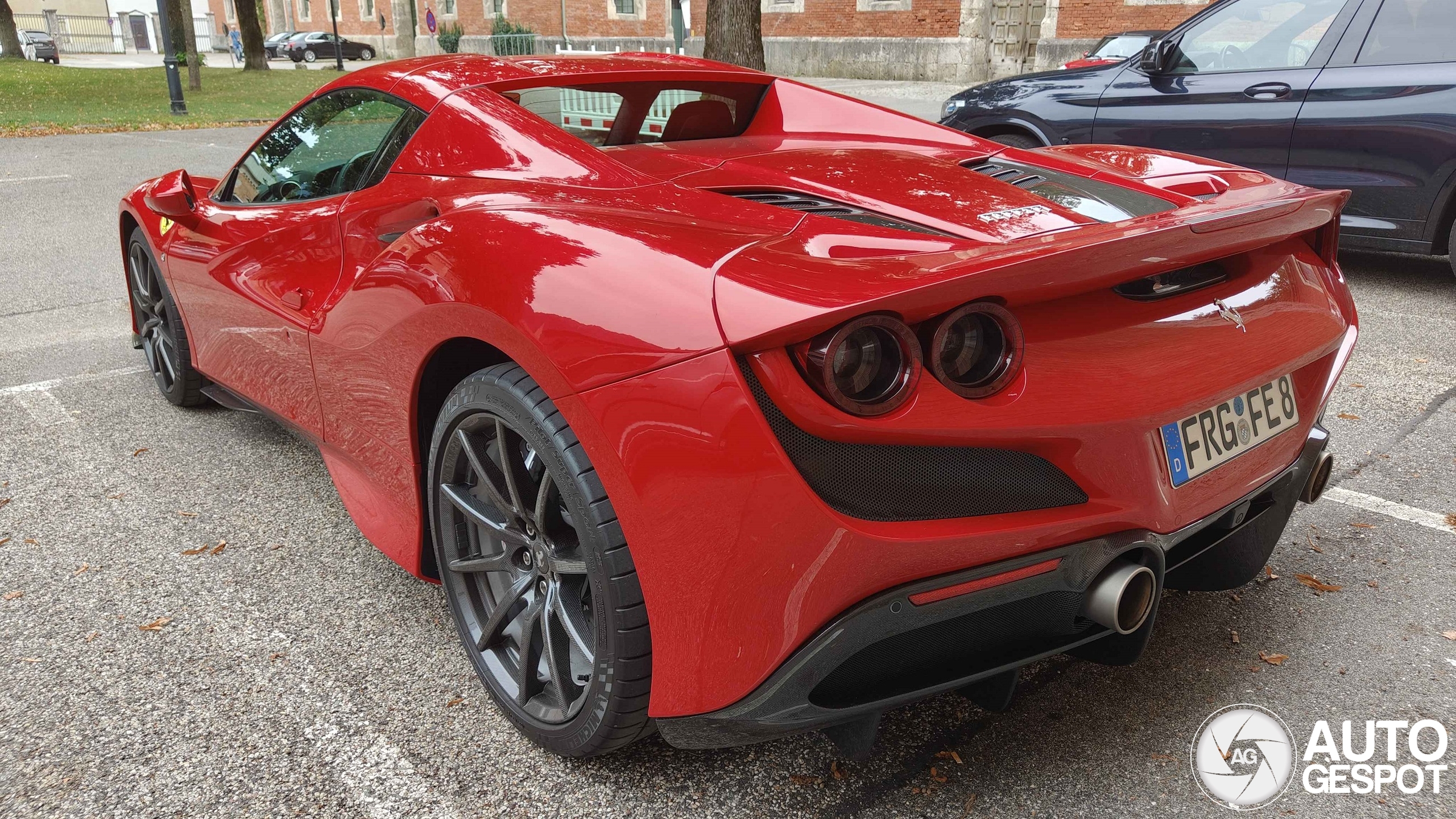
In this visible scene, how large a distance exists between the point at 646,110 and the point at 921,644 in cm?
182

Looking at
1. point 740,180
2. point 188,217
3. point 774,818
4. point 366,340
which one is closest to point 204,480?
point 188,217

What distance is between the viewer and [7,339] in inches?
198

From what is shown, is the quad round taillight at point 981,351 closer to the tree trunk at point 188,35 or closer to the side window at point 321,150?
the side window at point 321,150

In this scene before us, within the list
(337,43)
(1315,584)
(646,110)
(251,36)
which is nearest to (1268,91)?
(1315,584)

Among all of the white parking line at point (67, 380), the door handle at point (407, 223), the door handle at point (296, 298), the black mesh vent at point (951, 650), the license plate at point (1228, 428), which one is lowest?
the white parking line at point (67, 380)

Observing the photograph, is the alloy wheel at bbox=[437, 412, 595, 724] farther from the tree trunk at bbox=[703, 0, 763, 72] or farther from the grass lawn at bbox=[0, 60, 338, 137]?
the grass lawn at bbox=[0, 60, 338, 137]

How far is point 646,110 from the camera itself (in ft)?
9.47

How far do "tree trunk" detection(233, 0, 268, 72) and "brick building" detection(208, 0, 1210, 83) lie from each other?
413 inches

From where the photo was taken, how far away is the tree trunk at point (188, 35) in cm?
2189

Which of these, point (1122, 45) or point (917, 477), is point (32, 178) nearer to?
point (917, 477)

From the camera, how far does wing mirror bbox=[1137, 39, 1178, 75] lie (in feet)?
19.8

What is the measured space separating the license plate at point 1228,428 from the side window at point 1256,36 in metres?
4.53

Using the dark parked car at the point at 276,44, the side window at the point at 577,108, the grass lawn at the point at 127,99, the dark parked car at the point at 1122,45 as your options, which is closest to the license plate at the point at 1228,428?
the side window at the point at 577,108

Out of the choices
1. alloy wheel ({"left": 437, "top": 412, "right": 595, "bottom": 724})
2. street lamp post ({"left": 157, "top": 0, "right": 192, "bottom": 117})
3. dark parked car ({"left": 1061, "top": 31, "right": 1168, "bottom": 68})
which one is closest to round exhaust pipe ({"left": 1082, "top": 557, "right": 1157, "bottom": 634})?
alloy wheel ({"left": 437, "top": 412, "right": 595, "bottom": 724})
